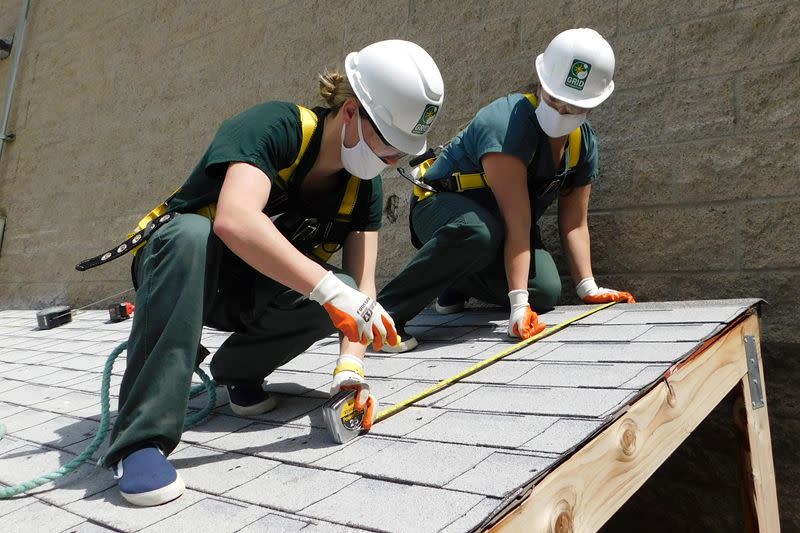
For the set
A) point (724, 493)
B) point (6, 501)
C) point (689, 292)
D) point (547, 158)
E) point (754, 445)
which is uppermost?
point (547, 158)

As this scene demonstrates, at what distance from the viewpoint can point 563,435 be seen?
138 centimetres

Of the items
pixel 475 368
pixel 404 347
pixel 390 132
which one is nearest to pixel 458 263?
pixel 404 347

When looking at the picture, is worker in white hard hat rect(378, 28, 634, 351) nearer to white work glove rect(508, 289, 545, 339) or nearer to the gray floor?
white work glove rect(508, 289, 545, 339)

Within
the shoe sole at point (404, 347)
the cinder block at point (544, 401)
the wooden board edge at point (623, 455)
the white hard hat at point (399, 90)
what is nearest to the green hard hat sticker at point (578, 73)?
the white hard hat at point (399, 90)

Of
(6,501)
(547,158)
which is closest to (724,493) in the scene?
(547,158)

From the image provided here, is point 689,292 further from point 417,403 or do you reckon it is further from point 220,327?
point 220,327

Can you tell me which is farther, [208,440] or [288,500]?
[208,440]

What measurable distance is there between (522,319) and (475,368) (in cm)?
44

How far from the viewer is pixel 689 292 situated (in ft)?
9.72

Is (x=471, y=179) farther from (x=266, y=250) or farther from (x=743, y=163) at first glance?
(x=266, y=250)

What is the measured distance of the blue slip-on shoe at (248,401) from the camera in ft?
6.48

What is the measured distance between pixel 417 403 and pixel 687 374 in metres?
0.76

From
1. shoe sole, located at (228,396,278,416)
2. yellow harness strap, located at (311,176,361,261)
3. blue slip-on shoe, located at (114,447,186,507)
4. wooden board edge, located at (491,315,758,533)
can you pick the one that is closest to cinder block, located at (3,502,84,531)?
blue slip-on shoe, located at (114,447,186,507)

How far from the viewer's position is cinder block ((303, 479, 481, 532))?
3.63 feet
